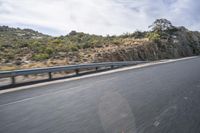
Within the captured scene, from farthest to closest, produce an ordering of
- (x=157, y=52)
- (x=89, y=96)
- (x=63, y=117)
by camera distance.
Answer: (x=157, y=52) → (x=89, y=96) → (x=63, y=117)

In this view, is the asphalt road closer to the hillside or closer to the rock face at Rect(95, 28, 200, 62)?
the hillside

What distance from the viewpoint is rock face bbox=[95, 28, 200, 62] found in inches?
1357

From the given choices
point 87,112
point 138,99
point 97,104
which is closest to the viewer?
point 87,112

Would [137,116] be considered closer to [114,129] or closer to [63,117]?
[114,129]

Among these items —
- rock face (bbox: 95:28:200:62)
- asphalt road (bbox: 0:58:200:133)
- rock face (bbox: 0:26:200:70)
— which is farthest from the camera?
rock face (bbox: 95:28:200:62)

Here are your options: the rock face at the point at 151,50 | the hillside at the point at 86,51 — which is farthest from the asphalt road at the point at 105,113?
the rock face at the point at 151,50

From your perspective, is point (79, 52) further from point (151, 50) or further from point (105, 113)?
point (105, 113)

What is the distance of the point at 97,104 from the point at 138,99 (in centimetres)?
154

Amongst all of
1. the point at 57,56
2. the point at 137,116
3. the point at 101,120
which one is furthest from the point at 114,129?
the point at 57,56

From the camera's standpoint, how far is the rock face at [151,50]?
1357 inches

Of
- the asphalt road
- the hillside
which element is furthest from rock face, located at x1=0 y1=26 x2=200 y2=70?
the asphalt road

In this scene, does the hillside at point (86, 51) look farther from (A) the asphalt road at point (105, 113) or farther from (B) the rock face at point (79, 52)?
(A) the asphalt road at point (105, 113)

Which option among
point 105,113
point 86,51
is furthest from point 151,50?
point 105,113

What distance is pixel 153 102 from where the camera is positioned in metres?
8.40
